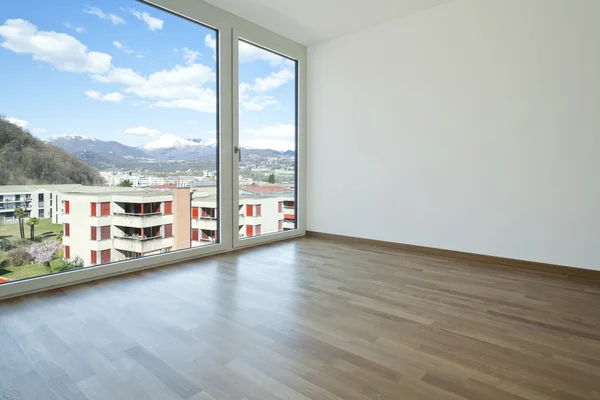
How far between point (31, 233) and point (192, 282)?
128 cm

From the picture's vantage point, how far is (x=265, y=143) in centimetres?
464

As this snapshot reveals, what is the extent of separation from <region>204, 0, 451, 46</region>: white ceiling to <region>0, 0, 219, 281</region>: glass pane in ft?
1.70

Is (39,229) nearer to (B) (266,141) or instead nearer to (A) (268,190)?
(A) (268,190)

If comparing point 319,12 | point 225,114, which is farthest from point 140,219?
point 319,12

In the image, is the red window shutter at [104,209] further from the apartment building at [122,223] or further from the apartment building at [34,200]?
the apartment building at [34,200]

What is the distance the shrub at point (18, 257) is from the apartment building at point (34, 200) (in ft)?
0.79

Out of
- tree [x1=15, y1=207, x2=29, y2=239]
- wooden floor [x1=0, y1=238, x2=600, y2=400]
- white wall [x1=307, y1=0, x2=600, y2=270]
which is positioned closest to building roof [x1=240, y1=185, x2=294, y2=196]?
white wall [x1=307, y1=0, x2=600, y2=270]

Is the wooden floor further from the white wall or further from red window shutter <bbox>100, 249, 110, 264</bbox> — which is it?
the white wall

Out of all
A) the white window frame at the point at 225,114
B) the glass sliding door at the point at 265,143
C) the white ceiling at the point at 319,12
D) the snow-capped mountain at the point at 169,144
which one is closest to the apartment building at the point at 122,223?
the white window frame at the point at 225,114

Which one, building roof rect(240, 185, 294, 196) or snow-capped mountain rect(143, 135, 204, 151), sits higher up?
snow-capped mountain rect(143, 135, 204, 151)

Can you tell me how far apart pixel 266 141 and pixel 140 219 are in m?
1.95

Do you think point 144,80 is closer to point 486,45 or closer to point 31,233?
point 31,233

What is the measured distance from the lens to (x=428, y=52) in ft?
12.9

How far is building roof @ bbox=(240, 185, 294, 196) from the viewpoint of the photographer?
4.39m
